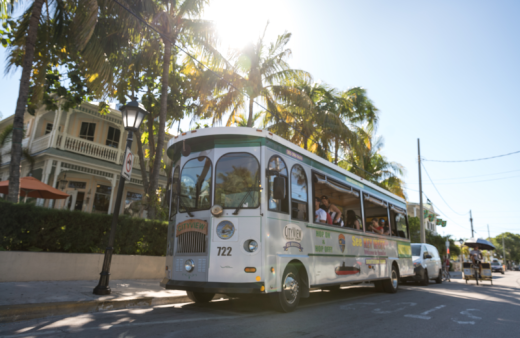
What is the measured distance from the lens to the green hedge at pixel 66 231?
8.27 meters

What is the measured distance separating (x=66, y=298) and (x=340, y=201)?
6.56 m

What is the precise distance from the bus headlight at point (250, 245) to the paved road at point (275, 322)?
1142mm

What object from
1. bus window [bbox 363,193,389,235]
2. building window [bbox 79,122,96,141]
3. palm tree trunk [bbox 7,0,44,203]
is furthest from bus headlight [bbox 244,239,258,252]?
building window [bbox 79,122,96,141]

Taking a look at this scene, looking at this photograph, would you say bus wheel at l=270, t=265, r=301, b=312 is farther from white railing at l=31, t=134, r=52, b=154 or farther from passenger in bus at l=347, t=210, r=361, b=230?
white railing at l=31, t=134, r=52, b=154

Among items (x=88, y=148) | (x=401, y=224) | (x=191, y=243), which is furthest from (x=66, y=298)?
(x=88, y=148)

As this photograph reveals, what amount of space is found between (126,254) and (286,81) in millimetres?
11016

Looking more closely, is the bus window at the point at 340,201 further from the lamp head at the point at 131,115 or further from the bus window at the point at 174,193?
the lamp head at the point at 131,115

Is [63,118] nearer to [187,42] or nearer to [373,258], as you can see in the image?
[187,42]

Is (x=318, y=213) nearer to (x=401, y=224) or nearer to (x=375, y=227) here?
(x=375, y=227)

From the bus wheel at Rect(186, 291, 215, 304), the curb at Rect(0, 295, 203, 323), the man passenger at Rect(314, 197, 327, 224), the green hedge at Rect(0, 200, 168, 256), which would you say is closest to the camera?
the curb at Rect(0, 295, 203, 323)

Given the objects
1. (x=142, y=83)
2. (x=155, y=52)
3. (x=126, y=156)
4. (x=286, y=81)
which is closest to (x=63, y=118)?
(x=142, y=83)

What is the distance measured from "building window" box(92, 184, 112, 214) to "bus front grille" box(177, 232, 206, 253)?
16631 millimetres

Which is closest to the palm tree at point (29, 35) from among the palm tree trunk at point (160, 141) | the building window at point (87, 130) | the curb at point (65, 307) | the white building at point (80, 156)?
the palm tree trunk at point (160, 141)

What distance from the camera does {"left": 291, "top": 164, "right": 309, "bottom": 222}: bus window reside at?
23.6 feet
